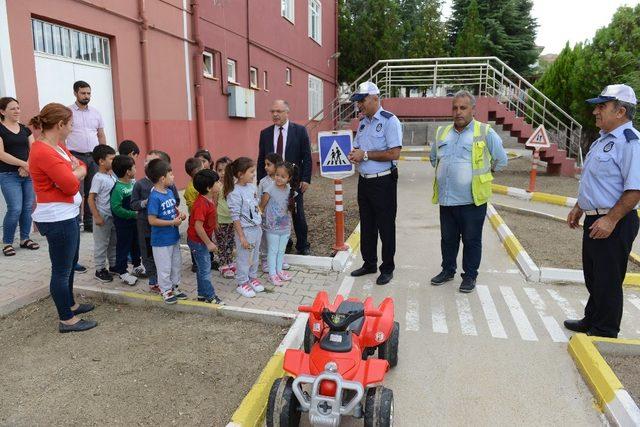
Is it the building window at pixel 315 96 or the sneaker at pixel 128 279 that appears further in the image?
the building window at pixel 315 96

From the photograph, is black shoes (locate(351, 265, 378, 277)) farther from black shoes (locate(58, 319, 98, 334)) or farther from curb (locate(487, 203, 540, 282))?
black shoes (locate(58, 319, 98, 334))

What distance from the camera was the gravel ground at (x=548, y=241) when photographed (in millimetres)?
6242

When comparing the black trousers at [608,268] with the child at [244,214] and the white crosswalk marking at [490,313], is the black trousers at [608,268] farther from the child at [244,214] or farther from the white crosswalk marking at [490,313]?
the child at [244,214]

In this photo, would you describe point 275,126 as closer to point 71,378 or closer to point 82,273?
point 82,273

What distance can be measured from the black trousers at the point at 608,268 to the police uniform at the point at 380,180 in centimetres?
199

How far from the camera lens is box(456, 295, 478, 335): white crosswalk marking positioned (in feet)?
14.1

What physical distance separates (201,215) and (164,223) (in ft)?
1.10

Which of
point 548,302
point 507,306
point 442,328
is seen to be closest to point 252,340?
point 442,328

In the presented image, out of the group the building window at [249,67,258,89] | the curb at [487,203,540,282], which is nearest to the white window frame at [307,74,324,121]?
the building window at [249,67,258,89]

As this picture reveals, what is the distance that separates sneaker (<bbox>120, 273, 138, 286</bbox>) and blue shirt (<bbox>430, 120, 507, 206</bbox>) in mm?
3453

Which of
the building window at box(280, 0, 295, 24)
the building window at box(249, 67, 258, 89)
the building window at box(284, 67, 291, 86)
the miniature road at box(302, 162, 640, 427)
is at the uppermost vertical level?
the building window at box(280, 0, 295, 24)

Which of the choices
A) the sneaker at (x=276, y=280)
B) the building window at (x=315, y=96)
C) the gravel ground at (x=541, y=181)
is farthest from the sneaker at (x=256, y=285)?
the building window at (x=315, y=96)

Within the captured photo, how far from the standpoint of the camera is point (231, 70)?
12930 mm

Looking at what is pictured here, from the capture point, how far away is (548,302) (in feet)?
16.3
